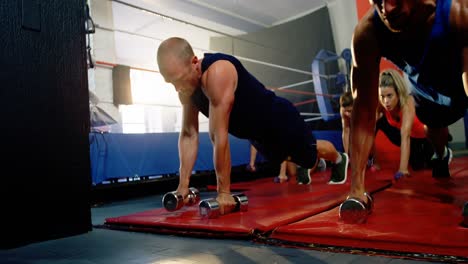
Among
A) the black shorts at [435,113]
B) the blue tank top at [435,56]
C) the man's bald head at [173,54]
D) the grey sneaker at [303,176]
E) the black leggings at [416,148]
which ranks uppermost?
the man's bald head at [173,54]

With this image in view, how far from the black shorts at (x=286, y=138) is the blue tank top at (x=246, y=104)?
5 centimetres

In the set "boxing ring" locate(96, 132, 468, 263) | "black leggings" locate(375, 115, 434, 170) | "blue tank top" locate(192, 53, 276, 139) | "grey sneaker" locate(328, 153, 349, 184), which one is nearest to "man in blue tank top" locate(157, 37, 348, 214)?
"blue tank top" locate(192, 53, 276, 139)

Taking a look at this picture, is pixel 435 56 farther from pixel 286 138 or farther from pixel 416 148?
pixel 416 148

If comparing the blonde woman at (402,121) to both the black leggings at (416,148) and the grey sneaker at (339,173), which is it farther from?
the grey sneaker at (339,173)

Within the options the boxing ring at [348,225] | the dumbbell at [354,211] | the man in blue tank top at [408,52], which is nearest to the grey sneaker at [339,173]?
the boxing ring at [348,225]

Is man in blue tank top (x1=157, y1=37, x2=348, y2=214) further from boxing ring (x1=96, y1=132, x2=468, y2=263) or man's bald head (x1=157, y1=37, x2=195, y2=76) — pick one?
boxing ring (x1=96, y1=132, x2=468, y2=263)

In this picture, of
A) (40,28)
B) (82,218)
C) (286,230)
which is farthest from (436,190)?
(40,28)

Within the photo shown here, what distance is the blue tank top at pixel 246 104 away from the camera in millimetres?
1945

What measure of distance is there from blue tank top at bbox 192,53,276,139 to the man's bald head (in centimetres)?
14

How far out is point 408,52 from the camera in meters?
1.29

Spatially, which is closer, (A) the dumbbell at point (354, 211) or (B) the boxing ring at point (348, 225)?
(B) the boxing ring at point (348, 225)

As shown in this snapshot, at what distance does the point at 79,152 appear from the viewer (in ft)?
5.28

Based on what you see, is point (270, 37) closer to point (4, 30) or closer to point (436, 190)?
point (436, 190)

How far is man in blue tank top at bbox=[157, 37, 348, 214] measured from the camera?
1.70 m
